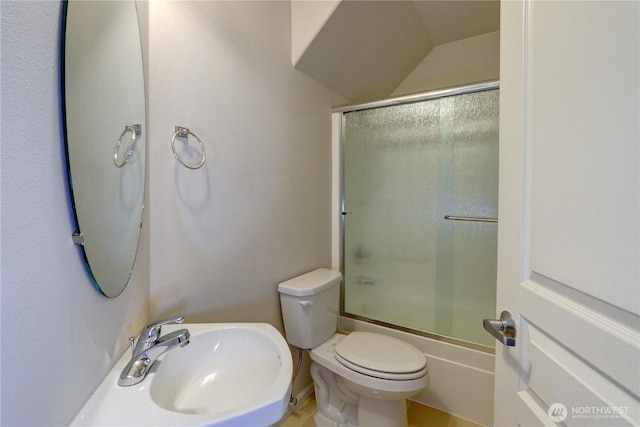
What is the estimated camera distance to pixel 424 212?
1.88 m

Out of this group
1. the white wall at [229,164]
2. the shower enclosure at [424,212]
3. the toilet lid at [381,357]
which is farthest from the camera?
the shower enclosure at [424,212]

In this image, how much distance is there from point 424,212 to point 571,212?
1.43m

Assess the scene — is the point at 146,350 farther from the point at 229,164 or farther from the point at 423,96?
the point at 423,96

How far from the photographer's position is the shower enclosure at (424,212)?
170cm

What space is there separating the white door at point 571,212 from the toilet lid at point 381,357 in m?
0.64

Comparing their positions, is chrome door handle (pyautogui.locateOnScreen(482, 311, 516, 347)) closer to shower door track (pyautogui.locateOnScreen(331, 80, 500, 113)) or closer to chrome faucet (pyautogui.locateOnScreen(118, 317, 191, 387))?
chrome faucet (pyautogui.locateOnScreen(118, 317, 191, 387))

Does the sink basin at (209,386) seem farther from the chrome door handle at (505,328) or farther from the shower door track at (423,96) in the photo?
the shower door track at (423,96)

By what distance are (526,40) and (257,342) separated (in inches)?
44.0

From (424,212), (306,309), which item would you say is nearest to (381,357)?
(306,309)

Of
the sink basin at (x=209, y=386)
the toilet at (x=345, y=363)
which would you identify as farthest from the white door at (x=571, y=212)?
the toilet at (x=345, y=363)

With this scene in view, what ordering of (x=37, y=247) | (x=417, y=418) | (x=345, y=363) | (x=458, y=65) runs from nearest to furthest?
(x=37, y=247) < (x=345, y=363) < (x=417, y=418) < (x=458, y=65)

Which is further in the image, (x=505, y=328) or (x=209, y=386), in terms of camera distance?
(x=209, y=386)

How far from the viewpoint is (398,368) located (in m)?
1.28

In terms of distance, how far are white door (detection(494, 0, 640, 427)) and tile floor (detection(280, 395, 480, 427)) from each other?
45.6 inches
